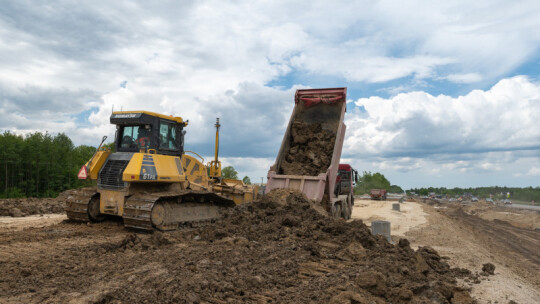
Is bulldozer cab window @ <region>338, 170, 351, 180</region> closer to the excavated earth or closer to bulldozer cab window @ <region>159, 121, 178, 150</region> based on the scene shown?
the excavated earth

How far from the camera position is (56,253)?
24.5 ft

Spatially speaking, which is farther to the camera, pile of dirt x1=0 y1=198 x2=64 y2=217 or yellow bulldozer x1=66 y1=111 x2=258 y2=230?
pile of dirt x1=0 y1=198 x2=64 y2=217

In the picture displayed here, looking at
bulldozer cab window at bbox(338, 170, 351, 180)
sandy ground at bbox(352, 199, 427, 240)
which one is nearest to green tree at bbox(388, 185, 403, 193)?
sandy ground at bbox(352, 199, 427, 240)

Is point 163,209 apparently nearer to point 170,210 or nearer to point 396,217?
point 170,210

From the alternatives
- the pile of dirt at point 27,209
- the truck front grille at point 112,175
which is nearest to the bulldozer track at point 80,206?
the truck front grille at point 112,175

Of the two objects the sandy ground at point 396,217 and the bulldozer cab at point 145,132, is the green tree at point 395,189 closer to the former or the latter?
the sandy ground at point 396,217

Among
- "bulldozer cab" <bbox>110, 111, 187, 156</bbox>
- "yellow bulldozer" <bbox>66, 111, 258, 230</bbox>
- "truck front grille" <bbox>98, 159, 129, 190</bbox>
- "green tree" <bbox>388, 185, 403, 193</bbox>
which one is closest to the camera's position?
"yellow bulldozer" <bbox>66, 111, 258, 230</bbox>

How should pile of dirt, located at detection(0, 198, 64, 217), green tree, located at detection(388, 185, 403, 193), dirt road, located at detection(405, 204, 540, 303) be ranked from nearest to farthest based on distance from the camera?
dirt road, located at detection(405, 204, 540, 303)
pile of dirt, located at detection(0, 198, 64, 217)
green tree, located at detection(388, 185, 403, 193)

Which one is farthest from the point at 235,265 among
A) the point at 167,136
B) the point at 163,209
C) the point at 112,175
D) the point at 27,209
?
the point at 27,209

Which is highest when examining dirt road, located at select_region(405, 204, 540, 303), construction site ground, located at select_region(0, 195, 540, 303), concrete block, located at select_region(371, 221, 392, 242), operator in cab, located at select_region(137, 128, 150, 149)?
operator in cab, located at select_region(137, 128, 150, 149)

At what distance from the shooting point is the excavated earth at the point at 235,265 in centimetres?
513

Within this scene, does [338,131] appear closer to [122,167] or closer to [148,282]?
[122,167]

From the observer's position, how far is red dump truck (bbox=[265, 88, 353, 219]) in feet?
39.5

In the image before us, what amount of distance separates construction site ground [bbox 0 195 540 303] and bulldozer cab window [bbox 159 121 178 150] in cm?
256
